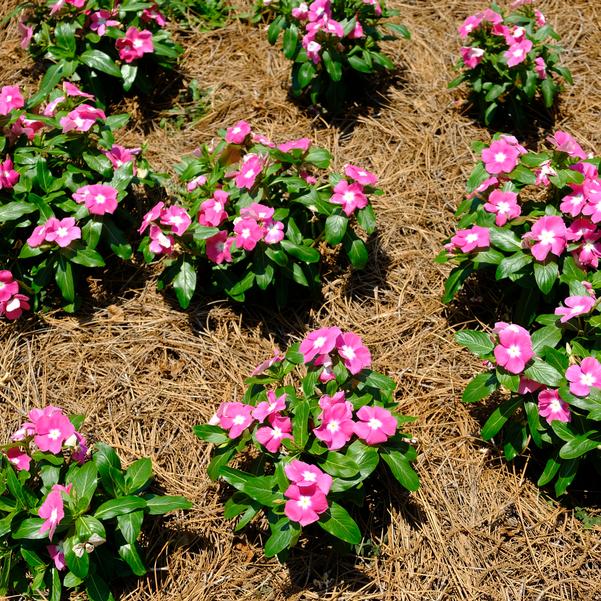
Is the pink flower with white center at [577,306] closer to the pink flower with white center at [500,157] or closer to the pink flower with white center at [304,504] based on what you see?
the pink flower with white center at [500,157]

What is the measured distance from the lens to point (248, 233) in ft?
9.25

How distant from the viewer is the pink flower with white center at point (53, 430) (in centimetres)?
247

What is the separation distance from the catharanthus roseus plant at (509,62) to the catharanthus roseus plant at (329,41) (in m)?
0.38

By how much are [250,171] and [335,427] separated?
110 centimetres

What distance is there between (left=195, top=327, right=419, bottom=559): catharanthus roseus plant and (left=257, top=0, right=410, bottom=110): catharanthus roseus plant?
1.61m

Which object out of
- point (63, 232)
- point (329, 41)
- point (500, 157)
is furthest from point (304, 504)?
point (329, 41)

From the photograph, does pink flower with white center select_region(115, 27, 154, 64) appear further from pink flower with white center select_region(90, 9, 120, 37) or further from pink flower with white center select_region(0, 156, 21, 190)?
pink flower with white center select_region(0, 156, 21, 190)

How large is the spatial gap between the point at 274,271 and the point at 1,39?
237cm

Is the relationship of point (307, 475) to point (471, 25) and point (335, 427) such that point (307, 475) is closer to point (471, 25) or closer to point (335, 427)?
point (335, 427)

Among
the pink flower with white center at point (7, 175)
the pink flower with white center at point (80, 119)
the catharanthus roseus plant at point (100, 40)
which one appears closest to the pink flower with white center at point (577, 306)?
the pink flower with white center at point (80, 119)

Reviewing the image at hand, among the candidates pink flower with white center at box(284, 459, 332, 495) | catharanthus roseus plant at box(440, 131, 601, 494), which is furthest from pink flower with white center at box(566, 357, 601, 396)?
pink flower with white center at box(284, 459, 332, 495)

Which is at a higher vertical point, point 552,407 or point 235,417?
point 552,407

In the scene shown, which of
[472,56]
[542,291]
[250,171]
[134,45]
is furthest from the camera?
[134,45]

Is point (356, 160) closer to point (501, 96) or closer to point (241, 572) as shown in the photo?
point (501, 96)
